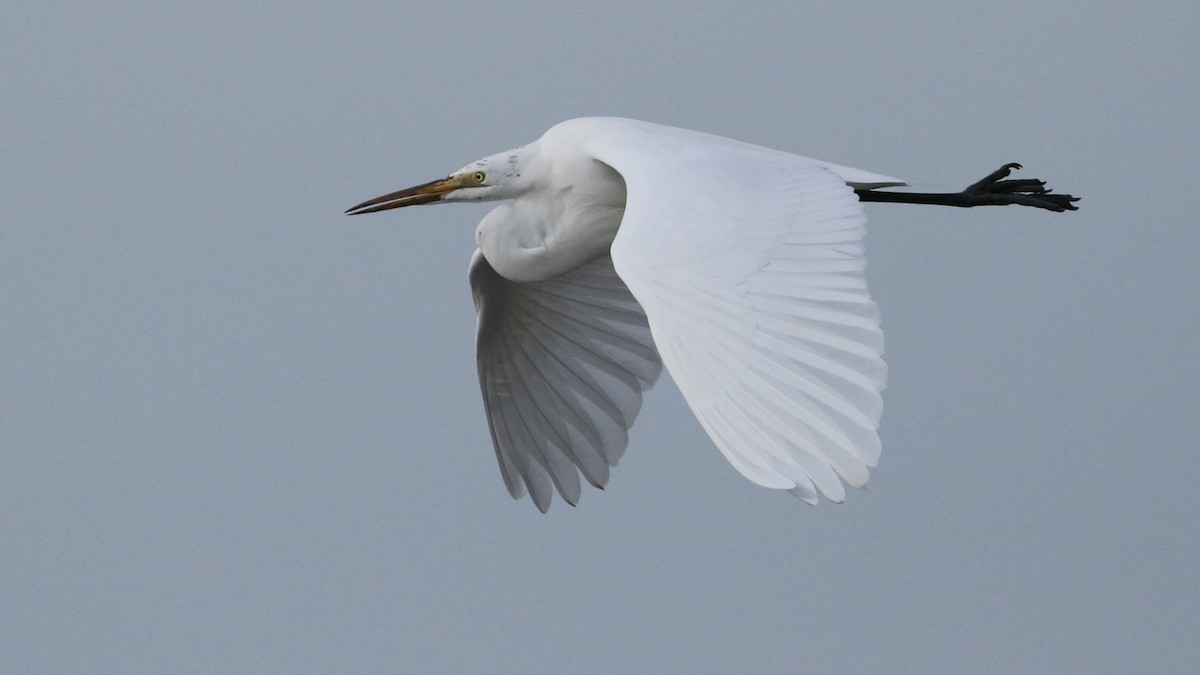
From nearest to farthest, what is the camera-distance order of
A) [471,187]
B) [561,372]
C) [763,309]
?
[763,309], [471,187], [561,372]

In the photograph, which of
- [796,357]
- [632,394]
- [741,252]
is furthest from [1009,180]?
[796,357]

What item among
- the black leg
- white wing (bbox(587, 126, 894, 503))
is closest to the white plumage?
white wing (bbox(587, 126, 894, 503))

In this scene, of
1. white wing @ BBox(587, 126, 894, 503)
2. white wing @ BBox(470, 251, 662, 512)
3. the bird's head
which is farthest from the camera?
white wing @ BBox(470, 251, 662, 512)

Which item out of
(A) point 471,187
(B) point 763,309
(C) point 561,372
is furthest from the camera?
(C) point 561,372

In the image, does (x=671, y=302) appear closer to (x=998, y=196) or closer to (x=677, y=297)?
(x=677, y=297)

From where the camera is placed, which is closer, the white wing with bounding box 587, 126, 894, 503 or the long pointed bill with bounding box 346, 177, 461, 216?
the white wing with bounding box 587, 126, 894, 503

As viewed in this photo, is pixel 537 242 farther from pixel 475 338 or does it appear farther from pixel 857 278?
pixel 857 278

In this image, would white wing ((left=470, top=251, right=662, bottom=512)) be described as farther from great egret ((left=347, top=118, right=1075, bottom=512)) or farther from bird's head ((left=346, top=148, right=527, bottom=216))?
bird's head ((left=346, top=148, right=527, bottom=216))

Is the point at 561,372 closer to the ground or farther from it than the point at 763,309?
closer to the ground

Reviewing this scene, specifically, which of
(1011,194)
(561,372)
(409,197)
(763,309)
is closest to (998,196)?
(1011,194)
